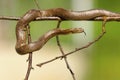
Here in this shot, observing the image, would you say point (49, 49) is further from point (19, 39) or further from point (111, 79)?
point (19, 39)

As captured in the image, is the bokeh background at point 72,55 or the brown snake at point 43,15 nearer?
the brown snake at point 43,15

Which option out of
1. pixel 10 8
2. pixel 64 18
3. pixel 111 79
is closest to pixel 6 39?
pixel 10 8

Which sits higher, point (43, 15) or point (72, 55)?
point (43, 15)

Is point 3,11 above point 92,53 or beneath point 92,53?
above

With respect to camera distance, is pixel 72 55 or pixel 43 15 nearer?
pixel 43 15

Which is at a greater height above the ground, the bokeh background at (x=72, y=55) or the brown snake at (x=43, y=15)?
the brown snake at (x=43, y=15)
